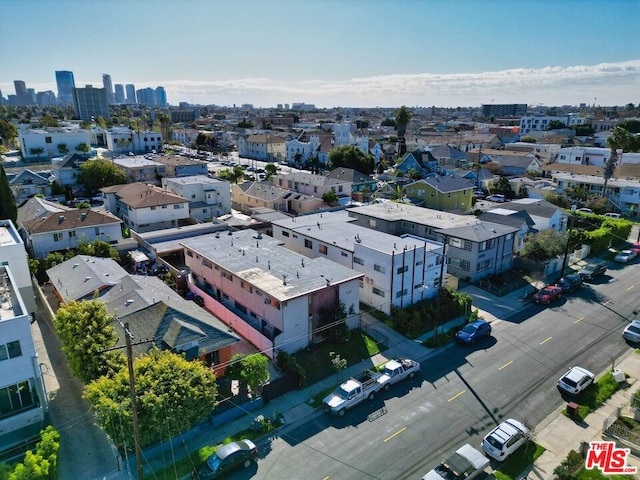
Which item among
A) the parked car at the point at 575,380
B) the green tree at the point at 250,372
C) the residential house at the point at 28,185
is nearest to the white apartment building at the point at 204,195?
the residential house at the point at 28,185

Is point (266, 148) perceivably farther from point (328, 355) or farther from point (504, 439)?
point (504, 439)

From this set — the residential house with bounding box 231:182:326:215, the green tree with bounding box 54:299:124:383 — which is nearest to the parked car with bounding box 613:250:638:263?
the residential house with bounding box 231:182:326:215

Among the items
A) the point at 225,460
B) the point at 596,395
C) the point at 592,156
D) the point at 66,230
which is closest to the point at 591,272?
the point at 596,395

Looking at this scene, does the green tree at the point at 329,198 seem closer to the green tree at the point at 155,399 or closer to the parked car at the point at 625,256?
the parked car at the point at 625,256

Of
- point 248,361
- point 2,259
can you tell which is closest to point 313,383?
point 248,361

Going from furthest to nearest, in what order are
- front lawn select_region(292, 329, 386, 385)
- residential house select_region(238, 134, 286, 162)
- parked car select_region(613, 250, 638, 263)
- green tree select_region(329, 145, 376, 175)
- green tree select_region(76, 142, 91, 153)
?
residential house select_region(238, 134, 286, 162)
green tree select_region(76, 142, 91, 153)
green tree select_region(329, 145, 376, 175)
parked car select_region(613, 250, 638, 263)
front lawn select_region(292, 329, 386, 385)

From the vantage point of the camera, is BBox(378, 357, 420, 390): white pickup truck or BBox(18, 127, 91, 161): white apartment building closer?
BBox(378, 357, 420, 390): white pickup truck

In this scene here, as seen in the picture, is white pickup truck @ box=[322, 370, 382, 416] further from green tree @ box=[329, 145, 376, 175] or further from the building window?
green tree @ box=[329, 145, 376, 175]
